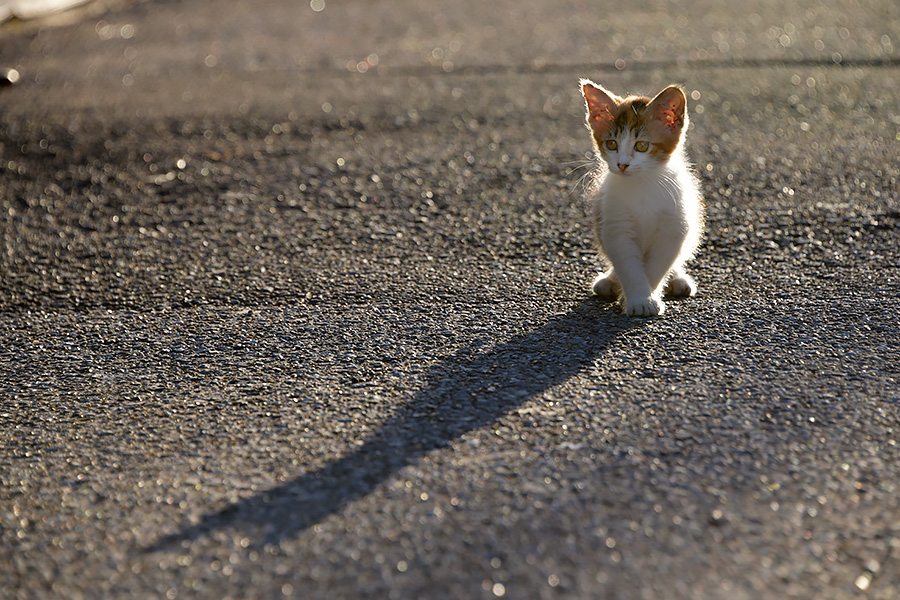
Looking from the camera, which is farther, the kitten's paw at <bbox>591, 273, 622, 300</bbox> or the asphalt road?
the kitten's paw at <bbox>591, 273, 622, 300</bbox>

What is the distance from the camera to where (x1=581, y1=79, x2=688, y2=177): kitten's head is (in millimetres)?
3389

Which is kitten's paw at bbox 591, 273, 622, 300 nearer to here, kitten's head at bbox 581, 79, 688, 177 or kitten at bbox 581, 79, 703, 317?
kitten at bbox 581, 79, 703, 317

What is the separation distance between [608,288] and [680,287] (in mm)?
268

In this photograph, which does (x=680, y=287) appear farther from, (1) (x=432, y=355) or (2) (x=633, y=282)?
(1) (x=432, y=355)

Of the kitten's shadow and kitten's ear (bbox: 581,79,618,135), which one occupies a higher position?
kitten's ear (bbox: 581,79,618,135)

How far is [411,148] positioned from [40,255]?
7.25 feet

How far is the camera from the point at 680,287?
355cm

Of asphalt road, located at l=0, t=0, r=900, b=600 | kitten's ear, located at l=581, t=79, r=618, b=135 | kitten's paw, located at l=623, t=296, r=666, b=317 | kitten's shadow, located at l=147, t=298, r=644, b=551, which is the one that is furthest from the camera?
kitten's ear, located at l=581, t=79, r=618, b=135

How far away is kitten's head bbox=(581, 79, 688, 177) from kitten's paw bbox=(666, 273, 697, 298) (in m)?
0.44

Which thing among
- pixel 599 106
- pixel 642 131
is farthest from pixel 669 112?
pixel 599 106

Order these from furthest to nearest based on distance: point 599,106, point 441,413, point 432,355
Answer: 1. point 599,106
2. point 432,355
3. point 441,413

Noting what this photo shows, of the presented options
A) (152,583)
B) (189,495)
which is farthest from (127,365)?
(152,583)

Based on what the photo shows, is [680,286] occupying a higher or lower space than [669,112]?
lower

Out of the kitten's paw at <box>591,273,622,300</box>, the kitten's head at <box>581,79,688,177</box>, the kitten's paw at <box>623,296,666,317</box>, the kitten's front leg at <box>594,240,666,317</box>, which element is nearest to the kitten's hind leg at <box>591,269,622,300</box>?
the kitten's paw at <box>591,273,622,300</box>
